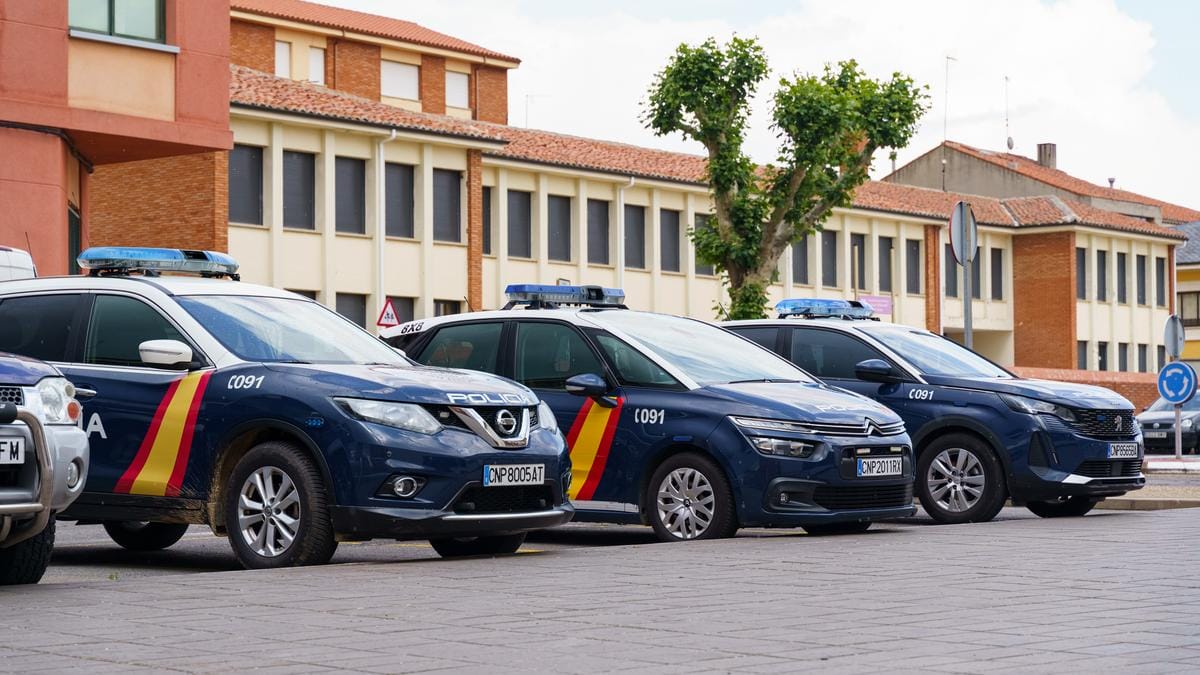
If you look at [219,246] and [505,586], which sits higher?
[219,246]

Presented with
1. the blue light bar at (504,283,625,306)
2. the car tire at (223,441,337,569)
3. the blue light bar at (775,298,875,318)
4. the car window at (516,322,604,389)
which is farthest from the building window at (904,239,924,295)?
the car tire at (223,441,337,569)

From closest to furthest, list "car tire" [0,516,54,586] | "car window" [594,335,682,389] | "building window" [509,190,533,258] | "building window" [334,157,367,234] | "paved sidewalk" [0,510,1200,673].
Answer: "paved sidewalk" [0,510,1200,673] → "car tire" [0,516,54,586] → "car window" [594,335,682,389] → "building window" [334,157,367,234] → "building window" [509,190,533,258]

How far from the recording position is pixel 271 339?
11.0 m

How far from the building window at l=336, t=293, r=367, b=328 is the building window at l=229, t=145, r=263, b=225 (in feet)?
10.4

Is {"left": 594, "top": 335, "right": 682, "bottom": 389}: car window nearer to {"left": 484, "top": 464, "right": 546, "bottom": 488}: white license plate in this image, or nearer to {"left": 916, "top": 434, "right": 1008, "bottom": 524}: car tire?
{"left": 484, "top": 464, "right": 546, "bottom": 488}: white license plate

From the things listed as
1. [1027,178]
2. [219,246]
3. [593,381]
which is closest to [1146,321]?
[1027,178]

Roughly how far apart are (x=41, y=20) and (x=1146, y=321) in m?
59.7

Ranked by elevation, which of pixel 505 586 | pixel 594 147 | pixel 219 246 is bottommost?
pixel 505 586

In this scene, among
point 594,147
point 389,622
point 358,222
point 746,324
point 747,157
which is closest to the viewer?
point 389,622

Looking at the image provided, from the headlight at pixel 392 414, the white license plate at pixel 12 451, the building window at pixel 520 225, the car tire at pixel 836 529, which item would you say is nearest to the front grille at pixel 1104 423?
the car tire at pixel 836 529

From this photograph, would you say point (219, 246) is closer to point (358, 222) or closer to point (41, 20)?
point (358, 222)

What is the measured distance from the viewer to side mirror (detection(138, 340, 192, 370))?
34.4 feet

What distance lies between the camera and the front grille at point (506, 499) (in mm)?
10359

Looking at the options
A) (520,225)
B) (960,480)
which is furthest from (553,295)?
(520,225)
